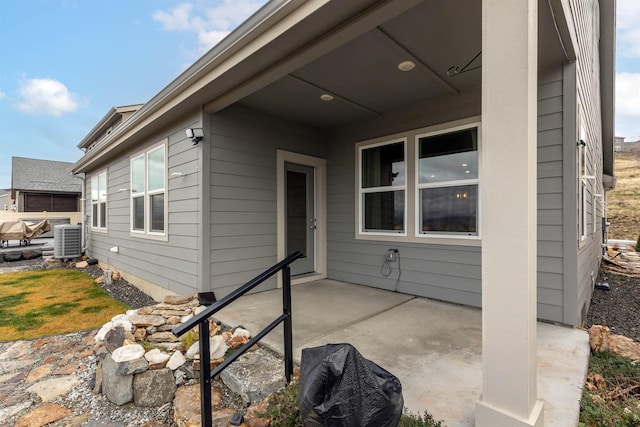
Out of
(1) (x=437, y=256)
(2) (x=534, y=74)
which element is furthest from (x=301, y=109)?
(2) (x=534, y=74)

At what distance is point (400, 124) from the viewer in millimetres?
4254

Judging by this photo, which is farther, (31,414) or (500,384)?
(31,414)

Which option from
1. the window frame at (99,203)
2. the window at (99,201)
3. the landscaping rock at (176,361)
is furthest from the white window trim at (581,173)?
the window at (99,201)

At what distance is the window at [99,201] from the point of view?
7492 mm

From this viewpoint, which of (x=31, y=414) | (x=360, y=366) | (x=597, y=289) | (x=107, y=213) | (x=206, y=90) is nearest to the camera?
(x=360, y=366)

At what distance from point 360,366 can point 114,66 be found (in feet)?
81.4

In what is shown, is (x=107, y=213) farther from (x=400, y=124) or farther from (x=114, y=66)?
(x=114, y=66)

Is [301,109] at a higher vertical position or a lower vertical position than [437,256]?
higher

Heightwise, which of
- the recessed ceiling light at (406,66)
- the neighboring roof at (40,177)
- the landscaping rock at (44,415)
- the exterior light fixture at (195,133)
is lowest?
the landscaping rock at (44,415)

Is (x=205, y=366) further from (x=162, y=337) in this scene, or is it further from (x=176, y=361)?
(x=162, y=337)

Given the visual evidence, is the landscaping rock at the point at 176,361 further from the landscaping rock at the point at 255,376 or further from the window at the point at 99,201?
the window at the point at 99,201

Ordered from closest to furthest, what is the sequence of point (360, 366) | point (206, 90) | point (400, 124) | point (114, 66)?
point (360, 366) < point (206, 90) < point (400, 124) < point (114, 66)

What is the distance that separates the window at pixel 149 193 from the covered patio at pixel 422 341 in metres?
2.16

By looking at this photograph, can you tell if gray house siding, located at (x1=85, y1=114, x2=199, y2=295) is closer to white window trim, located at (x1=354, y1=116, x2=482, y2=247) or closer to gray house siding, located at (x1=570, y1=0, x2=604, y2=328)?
white window trim, located at (x1=354, y1=116, x2=482, y2=247)
